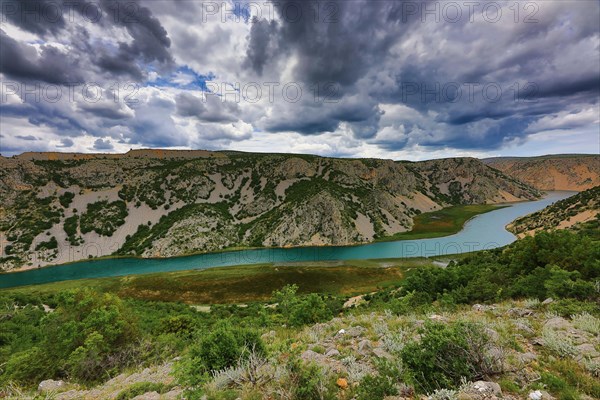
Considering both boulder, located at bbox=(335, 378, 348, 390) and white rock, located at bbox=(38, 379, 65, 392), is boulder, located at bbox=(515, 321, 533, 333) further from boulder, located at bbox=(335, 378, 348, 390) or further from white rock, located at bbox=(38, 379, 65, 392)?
white rock, located at bbox=(38, 379, 65, 392)

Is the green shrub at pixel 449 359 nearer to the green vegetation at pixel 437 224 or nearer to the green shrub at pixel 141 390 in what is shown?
the green shrub at pixel 141 390

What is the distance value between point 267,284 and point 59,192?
163 metres

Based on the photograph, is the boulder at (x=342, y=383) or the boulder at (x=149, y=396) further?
the boulder at (x=149, y=396)

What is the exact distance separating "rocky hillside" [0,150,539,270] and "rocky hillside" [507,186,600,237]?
6004cm

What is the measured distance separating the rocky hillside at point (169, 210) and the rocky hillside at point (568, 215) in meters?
60.0

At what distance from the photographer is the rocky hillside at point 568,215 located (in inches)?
3068

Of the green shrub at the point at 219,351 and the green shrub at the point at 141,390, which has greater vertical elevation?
the green shrub at the point at 219,351

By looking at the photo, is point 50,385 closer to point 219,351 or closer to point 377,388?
point 219,351

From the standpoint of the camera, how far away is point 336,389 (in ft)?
23.8

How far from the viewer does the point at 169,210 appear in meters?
158

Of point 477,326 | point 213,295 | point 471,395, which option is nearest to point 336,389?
point 471,395

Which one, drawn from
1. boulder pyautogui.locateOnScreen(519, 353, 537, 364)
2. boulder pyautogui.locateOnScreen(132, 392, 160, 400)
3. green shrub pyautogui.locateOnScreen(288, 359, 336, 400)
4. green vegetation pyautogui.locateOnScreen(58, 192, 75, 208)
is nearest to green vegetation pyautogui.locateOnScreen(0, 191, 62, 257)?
green vegetation pyautogui.locateOnScreen(58, 192, 75, 208)

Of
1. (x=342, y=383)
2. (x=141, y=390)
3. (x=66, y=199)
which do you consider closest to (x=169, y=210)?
(x=66, y=199)

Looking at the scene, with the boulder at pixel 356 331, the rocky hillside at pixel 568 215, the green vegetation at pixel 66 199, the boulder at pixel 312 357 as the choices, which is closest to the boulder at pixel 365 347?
the boulder at pixel 312 357
